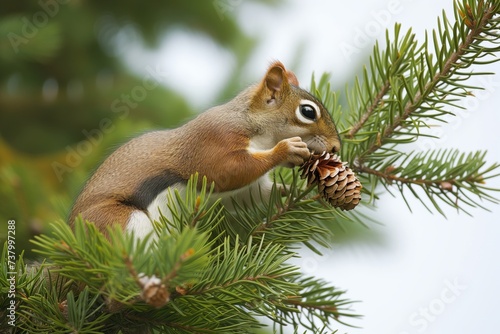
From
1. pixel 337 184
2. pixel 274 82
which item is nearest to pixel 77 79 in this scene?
pixel 274 82

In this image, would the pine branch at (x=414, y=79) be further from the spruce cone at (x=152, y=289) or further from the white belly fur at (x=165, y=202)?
the spruce cone at (x=152, y=289)

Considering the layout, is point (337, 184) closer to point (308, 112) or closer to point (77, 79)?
point (308, 112)

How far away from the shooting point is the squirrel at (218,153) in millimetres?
2039

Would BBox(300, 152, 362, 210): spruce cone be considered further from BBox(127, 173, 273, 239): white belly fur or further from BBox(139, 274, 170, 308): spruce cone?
BBox(139, 274, 170, 308): spruce cone

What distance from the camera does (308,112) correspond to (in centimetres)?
230

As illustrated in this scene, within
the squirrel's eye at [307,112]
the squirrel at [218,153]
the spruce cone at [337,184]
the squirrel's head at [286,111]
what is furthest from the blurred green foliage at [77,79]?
the spruce cone at [337,184]

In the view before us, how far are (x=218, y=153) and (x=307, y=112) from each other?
377 millimetres

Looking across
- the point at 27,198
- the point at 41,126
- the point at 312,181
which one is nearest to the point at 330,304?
the point at 312,181

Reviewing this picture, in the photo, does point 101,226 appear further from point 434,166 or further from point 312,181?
point 434,166

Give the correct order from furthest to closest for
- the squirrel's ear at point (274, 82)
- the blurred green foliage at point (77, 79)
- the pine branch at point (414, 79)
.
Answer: the blurred green foliage at point (77, 79) → the squirrel's ear at point (274, 82) → the pine branch at point (414, 79)

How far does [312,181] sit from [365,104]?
401mm

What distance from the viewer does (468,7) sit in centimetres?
171

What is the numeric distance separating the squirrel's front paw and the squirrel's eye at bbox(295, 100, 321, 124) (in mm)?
260

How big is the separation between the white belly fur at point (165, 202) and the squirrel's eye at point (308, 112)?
26 centimetres
